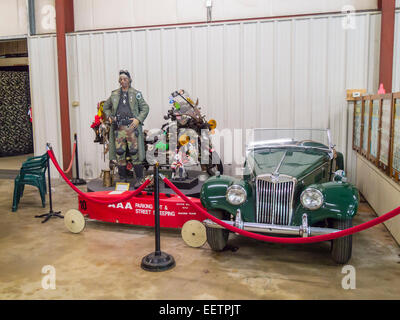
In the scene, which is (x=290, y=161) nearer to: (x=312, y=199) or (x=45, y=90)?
(x=312, y=199)

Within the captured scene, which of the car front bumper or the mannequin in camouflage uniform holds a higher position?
the mannequin in camouflage uniform

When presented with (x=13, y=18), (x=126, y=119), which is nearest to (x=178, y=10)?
(x=126, y=119)

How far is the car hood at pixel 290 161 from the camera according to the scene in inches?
154

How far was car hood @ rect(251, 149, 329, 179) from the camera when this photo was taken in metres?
3.91

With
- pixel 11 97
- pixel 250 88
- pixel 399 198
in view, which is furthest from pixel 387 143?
pixel 11 97

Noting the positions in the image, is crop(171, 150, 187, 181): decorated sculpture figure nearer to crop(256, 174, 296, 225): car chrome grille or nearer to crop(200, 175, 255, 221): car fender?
crop(200, 175, 255, 221): car fender

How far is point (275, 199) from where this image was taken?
3.64 m

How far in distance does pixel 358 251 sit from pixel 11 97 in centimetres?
1080

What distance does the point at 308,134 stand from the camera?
6715 millimetres

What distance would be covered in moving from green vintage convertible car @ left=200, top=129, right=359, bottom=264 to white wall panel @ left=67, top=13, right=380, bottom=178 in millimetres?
2843

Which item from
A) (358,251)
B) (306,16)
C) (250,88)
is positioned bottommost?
(358,251)

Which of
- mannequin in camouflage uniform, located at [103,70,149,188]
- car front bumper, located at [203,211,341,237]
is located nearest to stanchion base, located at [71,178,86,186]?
mannequin in camouflage uniform, located at [103,70,149,188]

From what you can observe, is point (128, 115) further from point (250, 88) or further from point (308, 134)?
point (308, 134)

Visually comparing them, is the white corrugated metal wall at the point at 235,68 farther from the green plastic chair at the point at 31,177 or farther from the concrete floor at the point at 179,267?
the concrete floor at the point at 179,267
